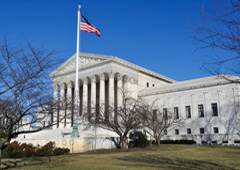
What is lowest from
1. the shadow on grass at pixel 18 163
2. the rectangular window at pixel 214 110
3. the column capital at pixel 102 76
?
the shadow on grass at pixel 18 163

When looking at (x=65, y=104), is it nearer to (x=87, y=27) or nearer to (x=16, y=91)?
(x=16, y=91)

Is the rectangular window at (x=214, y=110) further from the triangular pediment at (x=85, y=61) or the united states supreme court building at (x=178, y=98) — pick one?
the triangular pediment at (x=85, y=61)

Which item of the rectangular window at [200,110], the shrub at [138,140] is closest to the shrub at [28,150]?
the shrub at [138,140]

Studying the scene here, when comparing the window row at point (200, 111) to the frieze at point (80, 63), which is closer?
the window row at point (200, 111)

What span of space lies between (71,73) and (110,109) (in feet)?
96.5

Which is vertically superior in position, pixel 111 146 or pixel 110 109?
pixel 110 109

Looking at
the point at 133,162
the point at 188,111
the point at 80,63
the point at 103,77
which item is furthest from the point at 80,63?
Answer: the point at 133,162

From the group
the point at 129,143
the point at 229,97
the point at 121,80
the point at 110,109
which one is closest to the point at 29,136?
the point at 110,109

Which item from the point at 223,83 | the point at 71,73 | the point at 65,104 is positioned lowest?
the point at 65,104

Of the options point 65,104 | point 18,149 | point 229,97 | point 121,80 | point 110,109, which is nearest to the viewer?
point 65,104

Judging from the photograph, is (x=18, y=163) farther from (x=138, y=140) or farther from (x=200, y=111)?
(x=200, y=111)

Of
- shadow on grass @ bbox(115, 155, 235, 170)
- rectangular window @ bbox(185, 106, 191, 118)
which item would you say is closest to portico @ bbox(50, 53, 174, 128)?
rectangular window @ bbox(185, 106, 191, 118)

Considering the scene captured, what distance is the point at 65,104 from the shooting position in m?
16.0

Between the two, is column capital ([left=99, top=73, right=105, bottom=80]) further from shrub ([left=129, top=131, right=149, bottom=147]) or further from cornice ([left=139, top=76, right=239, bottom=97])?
shrub ([left=129, top=131, right=149, bottom=147])
